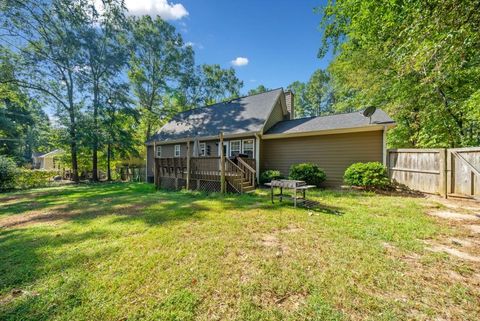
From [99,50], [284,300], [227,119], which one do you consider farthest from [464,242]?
[99,50]

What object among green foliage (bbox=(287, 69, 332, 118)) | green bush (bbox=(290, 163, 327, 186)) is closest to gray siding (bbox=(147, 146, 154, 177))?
green bush (bbox=(290, 163, 327, 186))

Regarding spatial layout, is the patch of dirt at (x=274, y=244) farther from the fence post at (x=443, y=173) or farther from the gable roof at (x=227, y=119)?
the gable roof at (x=227, y=119)

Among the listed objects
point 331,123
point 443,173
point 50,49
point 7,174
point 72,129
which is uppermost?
point 50,49

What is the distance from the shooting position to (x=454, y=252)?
3.15m

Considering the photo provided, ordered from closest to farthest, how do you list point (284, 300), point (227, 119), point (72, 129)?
1. point (284, 300)
2. point (227, 119)
3. point (72, 129)

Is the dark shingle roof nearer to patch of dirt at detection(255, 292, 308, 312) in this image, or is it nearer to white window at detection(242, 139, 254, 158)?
white window at detection(242, 139, 254, 158)

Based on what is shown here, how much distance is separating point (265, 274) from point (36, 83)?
23019 millimetres

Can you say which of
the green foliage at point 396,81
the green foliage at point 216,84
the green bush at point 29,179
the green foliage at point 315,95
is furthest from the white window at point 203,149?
the green foliage at point 315,95

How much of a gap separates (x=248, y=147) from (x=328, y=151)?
435cm

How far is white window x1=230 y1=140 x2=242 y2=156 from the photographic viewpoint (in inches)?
480

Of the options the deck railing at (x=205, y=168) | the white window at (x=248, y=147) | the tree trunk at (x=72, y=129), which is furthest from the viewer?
the tree trunk at (x=72, y=129)

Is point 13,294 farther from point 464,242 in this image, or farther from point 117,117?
point 117,117

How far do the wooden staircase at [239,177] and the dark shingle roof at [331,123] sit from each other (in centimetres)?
318

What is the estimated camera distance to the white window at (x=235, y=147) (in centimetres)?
1219
